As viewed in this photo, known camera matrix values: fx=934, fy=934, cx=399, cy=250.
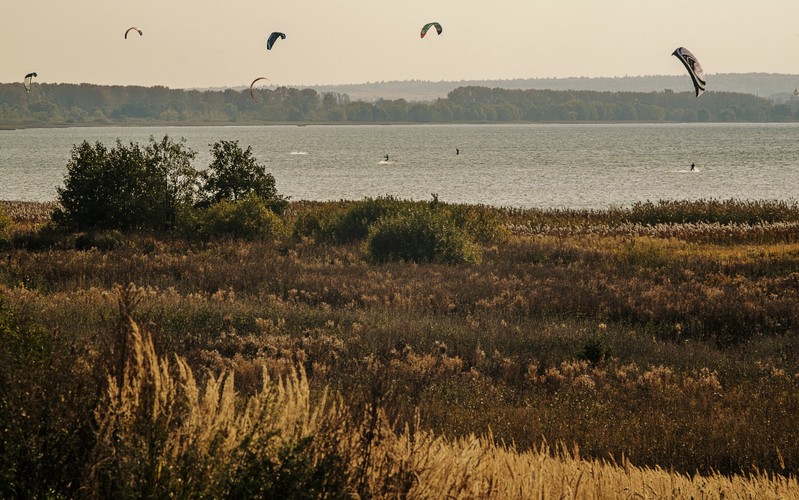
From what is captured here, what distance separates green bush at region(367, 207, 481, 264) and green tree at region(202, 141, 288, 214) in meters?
8.23

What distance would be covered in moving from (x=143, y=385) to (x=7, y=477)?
1.04 metres

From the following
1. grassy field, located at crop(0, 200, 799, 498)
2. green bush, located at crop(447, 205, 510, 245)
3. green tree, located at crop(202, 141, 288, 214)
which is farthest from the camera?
green tree, located at crop(202, 141, 288, 214)

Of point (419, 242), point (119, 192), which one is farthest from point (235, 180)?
point (419, 242)

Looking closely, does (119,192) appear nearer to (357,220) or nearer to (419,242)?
(357,220)

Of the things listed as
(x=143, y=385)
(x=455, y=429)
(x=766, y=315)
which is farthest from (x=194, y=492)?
(x=766, y=315)

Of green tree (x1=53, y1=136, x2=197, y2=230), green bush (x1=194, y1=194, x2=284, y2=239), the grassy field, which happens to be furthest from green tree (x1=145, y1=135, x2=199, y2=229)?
the grassy field

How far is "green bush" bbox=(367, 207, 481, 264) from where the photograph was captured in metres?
30.6

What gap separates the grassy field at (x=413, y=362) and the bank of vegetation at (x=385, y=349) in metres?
0.04

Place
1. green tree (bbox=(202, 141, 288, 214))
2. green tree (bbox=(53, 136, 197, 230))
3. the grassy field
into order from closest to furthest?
the grassy field → green tree (bbox=(53, 136, 197, 230)) → green tree (bbox=(202, 141, 288, 214))

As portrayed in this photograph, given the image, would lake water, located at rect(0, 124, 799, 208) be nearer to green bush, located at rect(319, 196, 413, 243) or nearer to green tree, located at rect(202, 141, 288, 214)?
green tree, located at rect(202, 141, 288, 214)

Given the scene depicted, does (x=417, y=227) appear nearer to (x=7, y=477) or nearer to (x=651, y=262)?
(x=651, y=262)

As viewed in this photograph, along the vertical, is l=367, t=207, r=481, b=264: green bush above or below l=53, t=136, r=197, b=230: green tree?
below

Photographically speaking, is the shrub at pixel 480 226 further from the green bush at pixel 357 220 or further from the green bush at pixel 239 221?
the green bush at pixel 239 221

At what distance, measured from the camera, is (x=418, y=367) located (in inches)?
625
